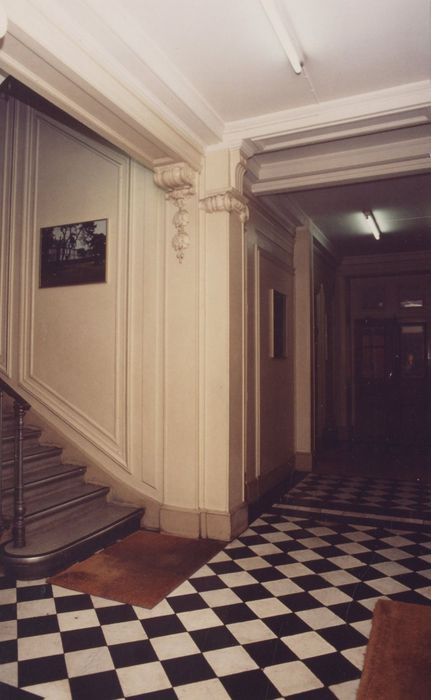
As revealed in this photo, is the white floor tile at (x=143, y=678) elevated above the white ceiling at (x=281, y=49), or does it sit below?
below

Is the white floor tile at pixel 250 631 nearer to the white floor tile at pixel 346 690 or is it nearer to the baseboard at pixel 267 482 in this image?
the white floor tile at pixel 346 690

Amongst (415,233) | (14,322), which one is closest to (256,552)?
(14,322)

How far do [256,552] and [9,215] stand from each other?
438 centimetres

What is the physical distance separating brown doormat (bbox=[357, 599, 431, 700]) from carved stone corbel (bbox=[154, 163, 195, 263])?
3133mm

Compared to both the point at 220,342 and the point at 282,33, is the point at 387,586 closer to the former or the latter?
the point at 220,342

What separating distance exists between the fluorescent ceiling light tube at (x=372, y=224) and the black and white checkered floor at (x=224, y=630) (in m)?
4.88

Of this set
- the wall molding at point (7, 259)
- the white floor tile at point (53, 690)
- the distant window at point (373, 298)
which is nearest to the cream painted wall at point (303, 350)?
the distant window at point (373, 298)

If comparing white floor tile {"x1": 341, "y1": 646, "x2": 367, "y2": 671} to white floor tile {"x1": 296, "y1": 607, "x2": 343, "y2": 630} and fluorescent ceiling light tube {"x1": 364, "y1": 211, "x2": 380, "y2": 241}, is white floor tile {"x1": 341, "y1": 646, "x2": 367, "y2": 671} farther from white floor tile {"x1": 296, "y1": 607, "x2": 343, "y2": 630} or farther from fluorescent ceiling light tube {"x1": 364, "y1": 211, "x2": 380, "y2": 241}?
Answer: fluorescent ceiling light tube {"x1": 364, "y1": 211, "x2": 380, "y2": 241}

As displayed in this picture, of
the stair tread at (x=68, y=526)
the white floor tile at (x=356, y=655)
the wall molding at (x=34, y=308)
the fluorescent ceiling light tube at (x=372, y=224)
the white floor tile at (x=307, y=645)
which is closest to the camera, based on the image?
the white floor tile at (x=356, y=655)

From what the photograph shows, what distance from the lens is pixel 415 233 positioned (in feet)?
28.2

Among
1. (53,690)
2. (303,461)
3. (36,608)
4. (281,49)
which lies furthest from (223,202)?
(303,461)

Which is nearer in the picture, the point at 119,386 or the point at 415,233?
the point at 119,386

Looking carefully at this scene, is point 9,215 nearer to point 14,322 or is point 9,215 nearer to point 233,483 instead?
point 14,322

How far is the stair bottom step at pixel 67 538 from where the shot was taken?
3.48 meters
